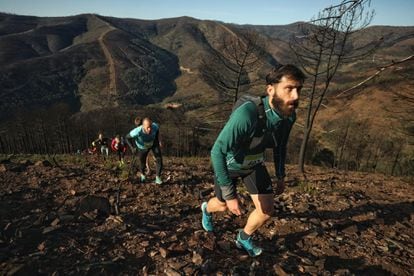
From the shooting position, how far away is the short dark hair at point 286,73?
296 cm

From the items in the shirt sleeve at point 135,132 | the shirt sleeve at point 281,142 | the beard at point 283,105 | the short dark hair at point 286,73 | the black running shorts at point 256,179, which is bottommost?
the shirt sleeve at point 135,132

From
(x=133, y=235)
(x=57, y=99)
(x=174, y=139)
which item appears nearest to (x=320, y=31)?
(x=133, y=235)

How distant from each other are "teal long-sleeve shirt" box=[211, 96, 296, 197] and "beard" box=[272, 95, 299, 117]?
53 millimetres

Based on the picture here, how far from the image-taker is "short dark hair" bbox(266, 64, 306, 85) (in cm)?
296

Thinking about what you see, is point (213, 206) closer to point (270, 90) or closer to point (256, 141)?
point (256, 141)

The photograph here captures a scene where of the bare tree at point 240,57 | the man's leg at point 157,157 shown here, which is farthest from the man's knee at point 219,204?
the bare tree at point 240,57

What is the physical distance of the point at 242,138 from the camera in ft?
9.91

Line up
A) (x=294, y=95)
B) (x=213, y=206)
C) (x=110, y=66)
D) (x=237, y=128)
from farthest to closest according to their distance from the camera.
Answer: (x=110, y=66) → (x=213, y=206) → (x=294, y=95) → (x=237, y=128)

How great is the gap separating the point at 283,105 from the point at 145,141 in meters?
4.96

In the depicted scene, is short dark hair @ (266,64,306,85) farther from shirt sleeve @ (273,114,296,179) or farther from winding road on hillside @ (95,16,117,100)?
winding road on hillside @ (95,16,117,100)

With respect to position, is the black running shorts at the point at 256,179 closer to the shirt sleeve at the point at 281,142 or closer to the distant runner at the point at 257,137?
the distant runner at the point at 257,137

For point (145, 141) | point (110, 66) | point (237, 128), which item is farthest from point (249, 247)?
point (110, 66)

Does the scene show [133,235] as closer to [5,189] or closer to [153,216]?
[153,216]

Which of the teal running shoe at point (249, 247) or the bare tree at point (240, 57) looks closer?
the teal running shoe at point (249, 247)
